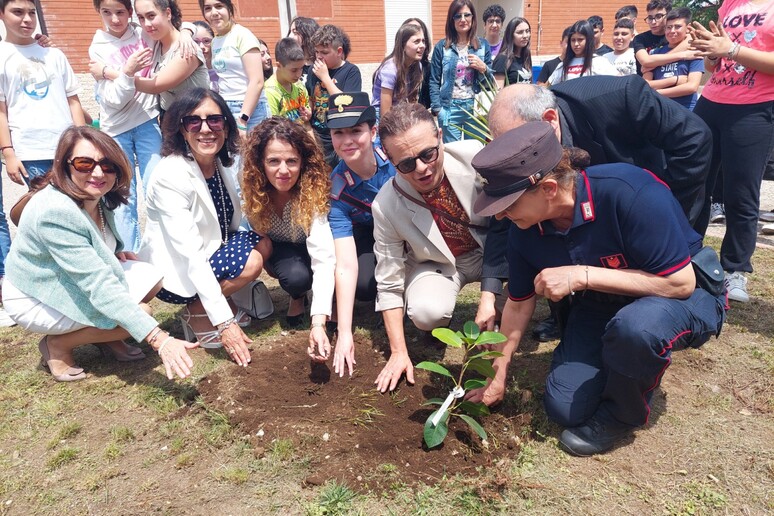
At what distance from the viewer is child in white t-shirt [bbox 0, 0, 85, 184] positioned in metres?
3.53

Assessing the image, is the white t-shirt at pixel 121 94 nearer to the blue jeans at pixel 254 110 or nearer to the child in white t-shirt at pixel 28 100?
the child in white t-shirt at pixel 28 100

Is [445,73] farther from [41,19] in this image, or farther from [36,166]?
[41,19]

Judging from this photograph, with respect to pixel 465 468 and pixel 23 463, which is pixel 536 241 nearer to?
pixel 465 468

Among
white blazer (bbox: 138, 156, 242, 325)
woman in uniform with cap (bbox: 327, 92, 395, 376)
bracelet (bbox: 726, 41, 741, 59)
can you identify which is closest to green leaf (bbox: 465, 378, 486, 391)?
woman in uniform with cap (bbox: 327, 92, 395, 376)

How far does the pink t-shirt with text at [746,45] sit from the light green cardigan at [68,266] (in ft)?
11.5

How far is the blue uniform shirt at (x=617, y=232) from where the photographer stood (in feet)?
6.44

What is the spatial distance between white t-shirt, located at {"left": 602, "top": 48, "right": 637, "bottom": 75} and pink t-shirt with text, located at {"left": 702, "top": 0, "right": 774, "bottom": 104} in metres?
2.26

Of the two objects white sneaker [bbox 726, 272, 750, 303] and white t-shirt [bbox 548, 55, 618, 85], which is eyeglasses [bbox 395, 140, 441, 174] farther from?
white t-shirt [bbox 548, 55, 618, 85]

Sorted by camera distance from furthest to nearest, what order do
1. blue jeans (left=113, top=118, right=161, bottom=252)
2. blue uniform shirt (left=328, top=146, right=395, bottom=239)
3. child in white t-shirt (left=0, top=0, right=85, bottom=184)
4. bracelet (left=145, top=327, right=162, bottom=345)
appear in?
blue jeans (left=113, top=118, right=161, bottom=252)
child in white t-shirt (left=0, top=0, right=85, bottom=184)
blue uniform shirt (left=328, top=146, right=395, bottom=239)
bracelet (left=145, top=327, right=162, bottom=345)

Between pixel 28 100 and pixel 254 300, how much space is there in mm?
2049

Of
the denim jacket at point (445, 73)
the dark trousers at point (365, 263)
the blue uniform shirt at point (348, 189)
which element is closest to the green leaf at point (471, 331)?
the blue uniform shirt at point (348, 189)

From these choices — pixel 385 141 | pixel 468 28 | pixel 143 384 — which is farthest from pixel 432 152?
pixel 468 28

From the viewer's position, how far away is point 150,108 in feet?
12.5

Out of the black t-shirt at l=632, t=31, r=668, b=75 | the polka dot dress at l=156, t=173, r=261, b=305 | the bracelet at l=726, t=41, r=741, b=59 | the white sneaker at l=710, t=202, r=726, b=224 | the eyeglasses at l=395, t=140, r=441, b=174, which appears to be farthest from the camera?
the black t-shirt at l=632, t=31, r=668, b=75
